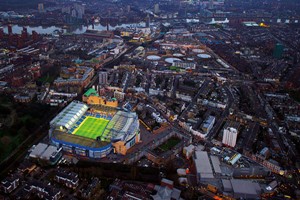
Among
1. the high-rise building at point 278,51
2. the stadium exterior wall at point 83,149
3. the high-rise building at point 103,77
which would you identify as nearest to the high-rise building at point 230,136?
the stadium exterior wall at point 83,149

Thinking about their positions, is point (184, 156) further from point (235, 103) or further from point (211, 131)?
point (235, 103)

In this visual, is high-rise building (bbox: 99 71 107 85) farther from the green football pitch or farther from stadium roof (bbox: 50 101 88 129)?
the green football pitch

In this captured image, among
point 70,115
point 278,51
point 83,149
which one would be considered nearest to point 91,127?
Answer: point 70,115

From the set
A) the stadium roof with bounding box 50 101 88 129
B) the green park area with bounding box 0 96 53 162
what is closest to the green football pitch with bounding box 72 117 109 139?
the stadium roof with bounding box 50 101 88 129

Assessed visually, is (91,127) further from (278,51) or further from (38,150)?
(278,51)

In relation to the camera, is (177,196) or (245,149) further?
(245,149)

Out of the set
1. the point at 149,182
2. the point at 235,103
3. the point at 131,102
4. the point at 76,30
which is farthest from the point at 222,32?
the point at 149,182

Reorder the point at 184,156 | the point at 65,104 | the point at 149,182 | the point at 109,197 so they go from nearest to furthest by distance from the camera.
Answer: the point at 109,197, the point at 149,182, the point at 184,156, the point at 65,104
